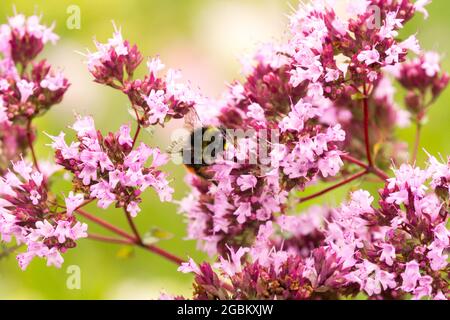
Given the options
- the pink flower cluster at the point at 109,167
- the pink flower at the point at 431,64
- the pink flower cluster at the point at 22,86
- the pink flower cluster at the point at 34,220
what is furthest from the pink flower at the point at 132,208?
the pink flower at the point at 431,64

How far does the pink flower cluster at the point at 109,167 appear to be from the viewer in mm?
2305

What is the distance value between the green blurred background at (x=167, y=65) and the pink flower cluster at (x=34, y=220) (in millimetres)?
1209

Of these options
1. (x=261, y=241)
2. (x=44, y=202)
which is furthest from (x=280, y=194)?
(x=44, y=202)

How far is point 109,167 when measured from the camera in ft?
7.61

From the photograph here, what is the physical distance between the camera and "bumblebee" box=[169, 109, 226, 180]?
2.46 meters

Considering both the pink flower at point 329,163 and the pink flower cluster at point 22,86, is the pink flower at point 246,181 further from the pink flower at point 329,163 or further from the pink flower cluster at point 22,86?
the pink flower cluster at point 22,86

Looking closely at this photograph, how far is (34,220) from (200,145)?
595 mm

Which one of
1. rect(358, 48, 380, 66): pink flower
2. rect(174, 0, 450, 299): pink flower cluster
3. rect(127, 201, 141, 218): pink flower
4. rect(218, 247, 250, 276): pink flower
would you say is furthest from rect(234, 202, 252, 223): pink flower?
rect(358, 48, 380, 66): pink flower

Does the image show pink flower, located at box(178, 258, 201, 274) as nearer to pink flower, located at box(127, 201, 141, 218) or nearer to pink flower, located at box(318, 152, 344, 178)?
pink flower, located at box(127, 201, 141, 218)

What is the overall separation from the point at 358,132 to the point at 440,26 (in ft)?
5.57

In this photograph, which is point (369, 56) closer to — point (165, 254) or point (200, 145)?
point (200, 145)

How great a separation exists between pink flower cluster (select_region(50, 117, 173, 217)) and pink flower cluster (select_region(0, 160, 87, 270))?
3.4 inches

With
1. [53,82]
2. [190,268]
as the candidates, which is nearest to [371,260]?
[190,268]

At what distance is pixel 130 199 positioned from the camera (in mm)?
2350
